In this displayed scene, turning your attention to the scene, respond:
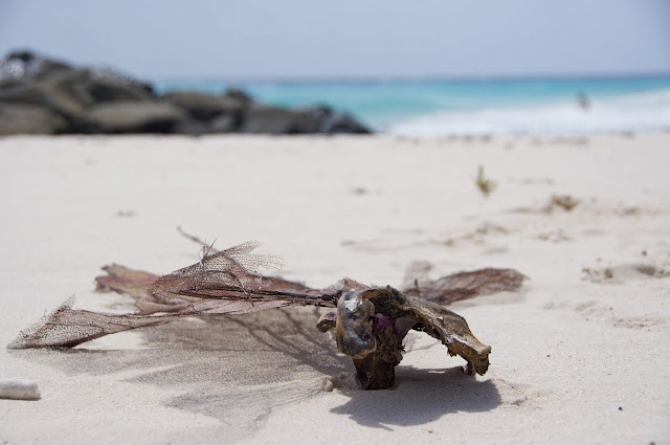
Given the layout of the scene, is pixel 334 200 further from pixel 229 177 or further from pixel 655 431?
pixel 655 431

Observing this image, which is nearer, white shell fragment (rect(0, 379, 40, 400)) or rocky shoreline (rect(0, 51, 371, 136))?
white shell fragment (rect(0, 379, 40, 400))

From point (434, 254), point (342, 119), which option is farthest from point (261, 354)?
point (342, 119)

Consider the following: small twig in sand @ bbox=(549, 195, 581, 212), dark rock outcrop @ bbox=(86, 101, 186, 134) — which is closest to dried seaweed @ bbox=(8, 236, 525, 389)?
small twig in sand @ bbox=(549, 195, 581, 212)

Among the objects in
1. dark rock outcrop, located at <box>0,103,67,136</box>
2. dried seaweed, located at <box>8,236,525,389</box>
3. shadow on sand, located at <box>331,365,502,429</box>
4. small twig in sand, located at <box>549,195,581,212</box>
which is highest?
dark rock outcrop, located at <box>0,103,67,136</box>

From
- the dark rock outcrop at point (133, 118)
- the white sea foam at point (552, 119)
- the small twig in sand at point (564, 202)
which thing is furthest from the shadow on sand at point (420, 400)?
the white sea foam at point (552, 119)

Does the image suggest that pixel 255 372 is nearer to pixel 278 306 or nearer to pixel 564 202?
pixel 278 306

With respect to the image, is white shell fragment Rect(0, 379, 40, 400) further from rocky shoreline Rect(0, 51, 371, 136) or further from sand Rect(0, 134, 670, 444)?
rocky shoreline Rect(0, 51, 371, 136)
